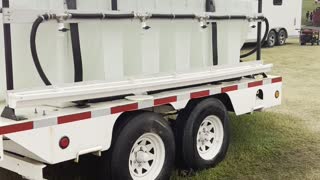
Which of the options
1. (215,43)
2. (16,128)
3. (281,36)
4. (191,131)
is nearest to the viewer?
(16,128)

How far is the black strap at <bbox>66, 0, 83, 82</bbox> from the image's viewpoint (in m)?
4.05

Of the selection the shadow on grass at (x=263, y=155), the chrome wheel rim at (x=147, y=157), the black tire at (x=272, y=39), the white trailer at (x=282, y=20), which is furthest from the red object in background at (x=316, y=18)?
the chrome wheel rim at (x=147, y=157)

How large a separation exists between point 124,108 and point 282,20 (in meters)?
18.9

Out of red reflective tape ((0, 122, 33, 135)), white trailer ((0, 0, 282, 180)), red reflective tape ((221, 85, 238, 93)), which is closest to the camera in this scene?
red reflective tape ((0, 122, 33, 135))

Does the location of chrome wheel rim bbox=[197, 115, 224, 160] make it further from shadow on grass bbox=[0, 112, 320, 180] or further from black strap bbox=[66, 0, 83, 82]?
black strap bbox=[66, 0, 83, 82]

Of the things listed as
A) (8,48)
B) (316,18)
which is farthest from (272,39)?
(8,48)

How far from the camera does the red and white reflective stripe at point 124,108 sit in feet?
11.5

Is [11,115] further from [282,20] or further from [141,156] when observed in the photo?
[282,20]

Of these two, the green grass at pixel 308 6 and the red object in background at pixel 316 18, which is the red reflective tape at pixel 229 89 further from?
the green grass at pixel 308 6

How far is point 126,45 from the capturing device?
4.56 meters

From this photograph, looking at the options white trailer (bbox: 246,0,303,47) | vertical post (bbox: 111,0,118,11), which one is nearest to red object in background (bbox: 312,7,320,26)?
white trailer (bbox: 246,0,303,47)

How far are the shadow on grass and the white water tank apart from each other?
99 cm

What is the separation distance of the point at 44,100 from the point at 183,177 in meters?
1.98

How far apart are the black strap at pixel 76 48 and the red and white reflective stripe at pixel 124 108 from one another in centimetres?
38
